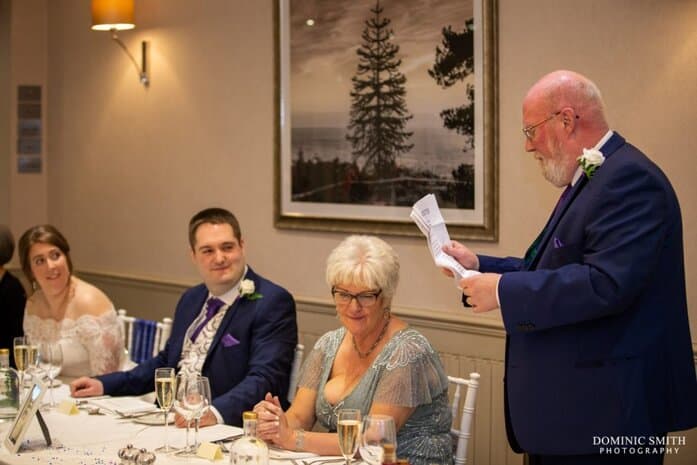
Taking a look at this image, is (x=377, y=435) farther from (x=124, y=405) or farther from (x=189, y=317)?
(x=189, y=317)

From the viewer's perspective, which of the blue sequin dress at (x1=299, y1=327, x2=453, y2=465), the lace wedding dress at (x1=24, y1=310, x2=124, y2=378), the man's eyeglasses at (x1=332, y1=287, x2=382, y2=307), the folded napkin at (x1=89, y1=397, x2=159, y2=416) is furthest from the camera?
the lace wedding dress at (x1=24, y1=310, x2=124, y2=378)

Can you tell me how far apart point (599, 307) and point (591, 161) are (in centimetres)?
40

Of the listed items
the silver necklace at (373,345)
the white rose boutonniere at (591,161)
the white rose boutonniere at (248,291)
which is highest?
the white rose boutonniere at (591,161)

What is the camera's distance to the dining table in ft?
8.70

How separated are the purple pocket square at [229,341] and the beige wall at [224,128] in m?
1.16

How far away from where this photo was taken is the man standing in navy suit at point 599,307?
8.20ft

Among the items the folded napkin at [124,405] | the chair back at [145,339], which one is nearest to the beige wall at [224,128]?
the chair back at [145,339]

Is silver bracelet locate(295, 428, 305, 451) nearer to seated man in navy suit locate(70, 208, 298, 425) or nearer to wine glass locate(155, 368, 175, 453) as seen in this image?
wine glass locate(155, 368, 175, 453)

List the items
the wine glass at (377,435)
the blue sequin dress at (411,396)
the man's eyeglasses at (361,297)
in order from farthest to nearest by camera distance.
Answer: the man's eyeglasses at (361,297) < the blue sequin dress at (411,396) < the wine glass at (377,435)

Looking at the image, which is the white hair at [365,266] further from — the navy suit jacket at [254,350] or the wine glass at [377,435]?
the wine glass at [377,435]

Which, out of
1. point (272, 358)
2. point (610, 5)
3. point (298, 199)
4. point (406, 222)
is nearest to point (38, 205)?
point (298, 199)

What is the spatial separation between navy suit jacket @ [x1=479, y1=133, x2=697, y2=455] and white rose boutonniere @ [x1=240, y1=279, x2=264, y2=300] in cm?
129

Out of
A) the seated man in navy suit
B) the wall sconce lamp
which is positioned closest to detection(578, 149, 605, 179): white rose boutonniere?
the seated man in navy suit

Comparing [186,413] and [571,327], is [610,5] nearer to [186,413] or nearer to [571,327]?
[571,327]
